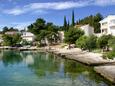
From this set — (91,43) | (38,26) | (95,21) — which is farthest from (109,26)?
(38,26)

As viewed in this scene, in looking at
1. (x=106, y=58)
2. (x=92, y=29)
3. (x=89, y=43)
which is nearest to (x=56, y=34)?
(x=92, y=29)

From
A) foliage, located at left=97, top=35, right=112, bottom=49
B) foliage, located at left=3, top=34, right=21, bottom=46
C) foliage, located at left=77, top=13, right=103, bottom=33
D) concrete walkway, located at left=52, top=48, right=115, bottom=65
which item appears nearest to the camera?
concrete walkway, located at left=52, top=48, right=115, bottom=65

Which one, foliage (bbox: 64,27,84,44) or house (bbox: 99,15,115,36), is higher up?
house (bbox: 99,15,115,36)

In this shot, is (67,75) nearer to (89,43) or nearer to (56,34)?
(89,43)

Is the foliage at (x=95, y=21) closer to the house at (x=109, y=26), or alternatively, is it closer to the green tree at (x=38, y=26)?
the green tree at (x=38, y=26)

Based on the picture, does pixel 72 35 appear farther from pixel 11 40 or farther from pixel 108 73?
pixel 108 73

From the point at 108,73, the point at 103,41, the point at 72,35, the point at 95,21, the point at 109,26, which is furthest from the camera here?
the point at 95,21

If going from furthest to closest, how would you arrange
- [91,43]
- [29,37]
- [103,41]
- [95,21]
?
[29,37]
[95,21]
[91,43]
[103,41]

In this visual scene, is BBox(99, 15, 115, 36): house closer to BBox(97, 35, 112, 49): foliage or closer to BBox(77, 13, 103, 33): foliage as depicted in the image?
BBox(97, 35, 112, 49): foliage

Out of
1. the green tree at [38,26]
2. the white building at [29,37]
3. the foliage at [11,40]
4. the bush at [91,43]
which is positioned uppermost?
the green tree at [38,26]

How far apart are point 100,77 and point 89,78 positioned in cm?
143

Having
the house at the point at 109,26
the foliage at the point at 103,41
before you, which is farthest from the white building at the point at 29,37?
the foliage at the point at 103,41

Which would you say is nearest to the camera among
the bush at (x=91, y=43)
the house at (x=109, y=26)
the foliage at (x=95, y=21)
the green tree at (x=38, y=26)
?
the bush at (x=91, y=43)

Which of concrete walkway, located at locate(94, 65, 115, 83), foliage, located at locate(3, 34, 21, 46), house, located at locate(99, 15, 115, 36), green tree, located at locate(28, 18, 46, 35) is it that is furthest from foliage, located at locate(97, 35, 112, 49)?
green tree, located at locate(28, 18, 46, 35)
